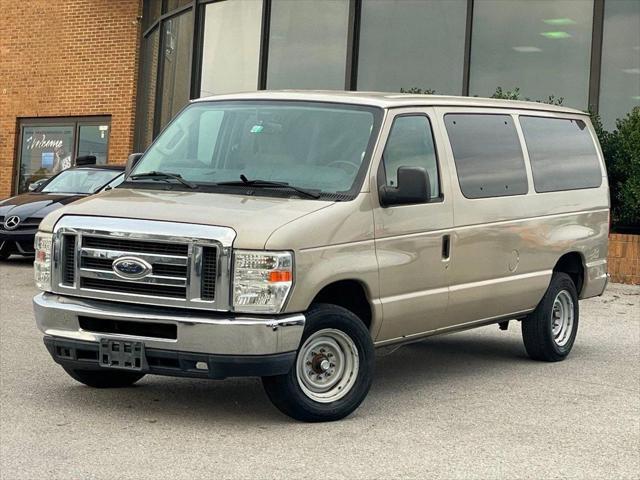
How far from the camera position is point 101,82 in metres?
23.5

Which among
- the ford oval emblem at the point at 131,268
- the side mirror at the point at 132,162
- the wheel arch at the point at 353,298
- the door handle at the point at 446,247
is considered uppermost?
the side mirror at the point at 132,162

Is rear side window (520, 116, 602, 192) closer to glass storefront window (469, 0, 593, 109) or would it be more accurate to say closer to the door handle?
the door handle

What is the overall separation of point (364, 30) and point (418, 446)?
13.4m

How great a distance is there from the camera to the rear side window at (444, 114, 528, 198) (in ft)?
25.9

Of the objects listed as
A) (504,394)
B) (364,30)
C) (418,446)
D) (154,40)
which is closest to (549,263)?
(504,394)

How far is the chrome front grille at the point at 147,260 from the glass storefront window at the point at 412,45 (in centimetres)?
1186

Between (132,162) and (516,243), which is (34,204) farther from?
(516,243)

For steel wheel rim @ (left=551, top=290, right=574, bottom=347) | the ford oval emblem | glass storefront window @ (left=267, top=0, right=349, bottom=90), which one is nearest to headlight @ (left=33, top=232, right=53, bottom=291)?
the ford oval emblem

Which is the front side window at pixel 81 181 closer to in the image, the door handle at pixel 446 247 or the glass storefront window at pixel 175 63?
the glass storefront window at pixel 175 63

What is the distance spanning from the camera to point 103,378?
7.43 metres

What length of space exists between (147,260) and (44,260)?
0.83m

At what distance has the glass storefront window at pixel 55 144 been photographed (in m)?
23.6

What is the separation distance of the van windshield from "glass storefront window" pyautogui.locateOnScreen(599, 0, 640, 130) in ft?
32.9

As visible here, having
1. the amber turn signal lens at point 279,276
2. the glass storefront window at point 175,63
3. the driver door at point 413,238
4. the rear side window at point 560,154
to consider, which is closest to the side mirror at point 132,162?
the driver door at point 413,238
